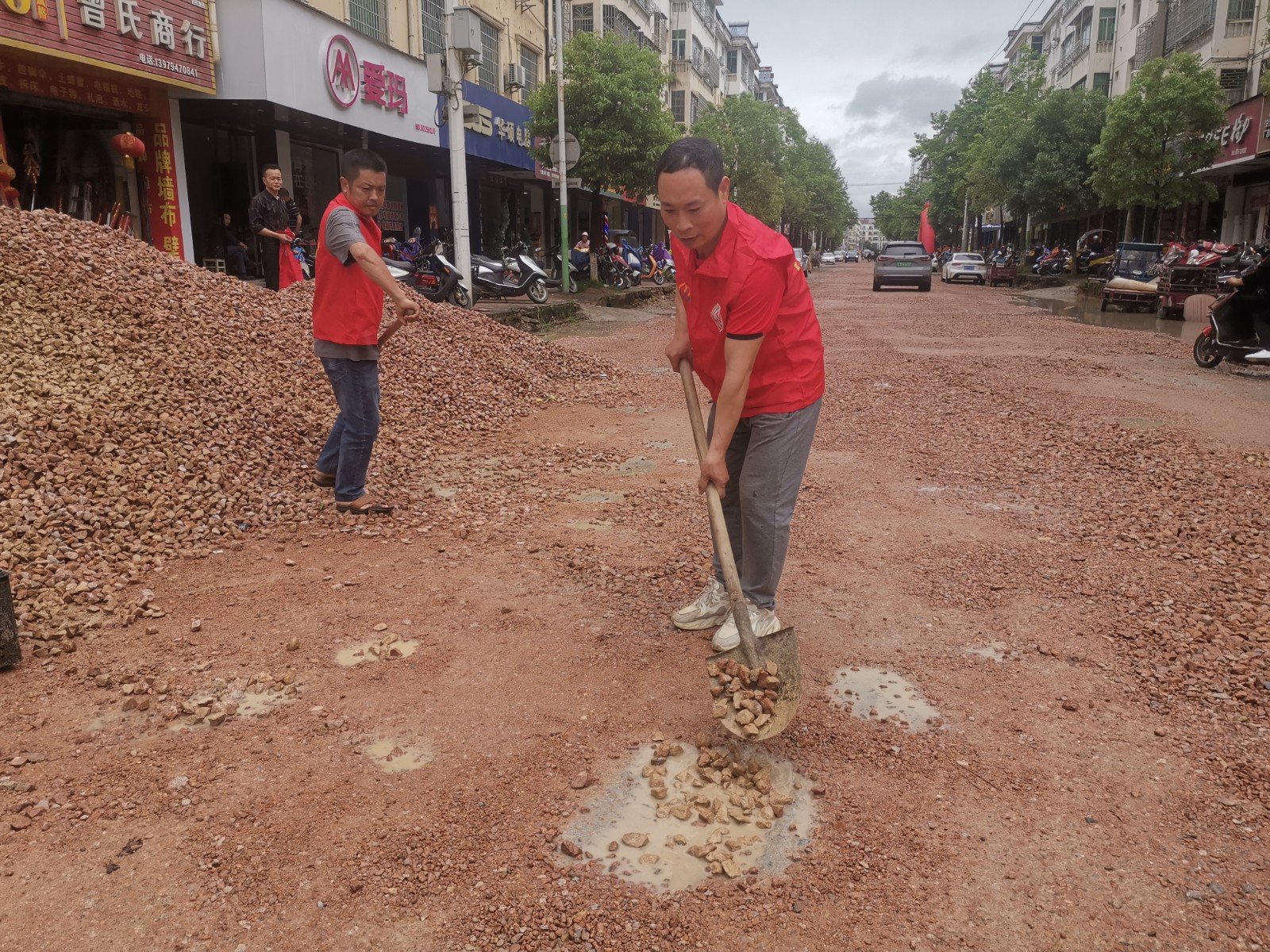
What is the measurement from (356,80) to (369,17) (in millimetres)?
2666

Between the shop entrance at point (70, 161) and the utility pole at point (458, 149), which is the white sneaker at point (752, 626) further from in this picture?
the utility pole at point (458, 149)

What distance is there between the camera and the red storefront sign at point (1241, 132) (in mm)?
22141

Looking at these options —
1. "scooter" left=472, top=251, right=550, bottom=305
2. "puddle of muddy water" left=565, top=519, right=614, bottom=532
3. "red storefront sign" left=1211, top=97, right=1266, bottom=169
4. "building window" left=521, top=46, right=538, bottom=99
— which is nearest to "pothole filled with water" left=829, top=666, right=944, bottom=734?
"puddle of muddy water" left=565, top=519, right=614, bottom=532

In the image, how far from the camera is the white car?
3481 centimetres

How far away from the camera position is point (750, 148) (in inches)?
1660

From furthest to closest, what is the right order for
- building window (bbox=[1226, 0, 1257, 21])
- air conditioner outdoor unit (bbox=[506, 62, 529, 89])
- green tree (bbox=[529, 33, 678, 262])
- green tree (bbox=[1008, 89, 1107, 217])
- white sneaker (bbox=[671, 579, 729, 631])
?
1. green tree (bbox=[1008, 89, 1107, 217])
2. building window (bbox=[1226, 0, 1257, 21])
3. air conditioner outdoor unit (bbox=[506, 62, 529, 89])
4. green tree (bbox=[529, 33, 678, 262])
5. white sneaker (bbox=[671, 579, 729, 631])

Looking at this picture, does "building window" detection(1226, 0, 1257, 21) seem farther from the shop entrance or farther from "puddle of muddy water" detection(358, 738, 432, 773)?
"puddle of muddy water" detection(358, 738, 432, 773)

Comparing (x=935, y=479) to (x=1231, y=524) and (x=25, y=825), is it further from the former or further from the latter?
(x=25, y=825)

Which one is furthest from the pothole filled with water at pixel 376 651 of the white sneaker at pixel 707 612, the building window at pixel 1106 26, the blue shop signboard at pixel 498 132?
the building window at pixel 1106 26

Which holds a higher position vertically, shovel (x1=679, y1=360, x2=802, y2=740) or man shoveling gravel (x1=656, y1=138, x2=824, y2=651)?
man shoveling gravel (x1=656, y1=138, x2=824, y2=651)

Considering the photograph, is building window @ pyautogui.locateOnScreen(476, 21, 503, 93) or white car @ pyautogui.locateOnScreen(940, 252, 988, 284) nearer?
building window @ pyautogui.locateOnScreen(476, 21, 503, 93)

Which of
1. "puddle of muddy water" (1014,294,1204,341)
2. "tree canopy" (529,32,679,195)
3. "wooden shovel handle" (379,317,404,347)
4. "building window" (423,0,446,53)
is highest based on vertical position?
"building window" (423,0,446,53)

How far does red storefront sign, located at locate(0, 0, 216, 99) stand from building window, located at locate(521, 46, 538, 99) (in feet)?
48.6

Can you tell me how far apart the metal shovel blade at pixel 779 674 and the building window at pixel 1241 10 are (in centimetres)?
3260
